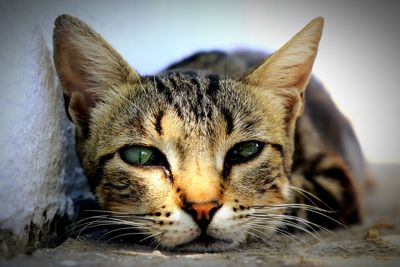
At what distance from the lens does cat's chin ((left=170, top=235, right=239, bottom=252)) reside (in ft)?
6.46

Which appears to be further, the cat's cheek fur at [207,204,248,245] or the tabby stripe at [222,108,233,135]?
the tabby stripe at [222,108,233,135]

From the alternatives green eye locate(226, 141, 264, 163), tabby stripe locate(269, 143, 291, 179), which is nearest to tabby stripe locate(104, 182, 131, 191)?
green eye locate(226, 141, 264, 163)

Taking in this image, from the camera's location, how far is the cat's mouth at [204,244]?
1.97 m

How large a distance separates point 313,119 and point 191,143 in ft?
5.92

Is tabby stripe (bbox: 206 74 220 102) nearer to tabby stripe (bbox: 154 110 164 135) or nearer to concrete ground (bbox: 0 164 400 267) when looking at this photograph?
tabby stripe (bbox: 154 110 164 135)

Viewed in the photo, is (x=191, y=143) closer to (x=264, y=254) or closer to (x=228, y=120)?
(x=228, y=120)

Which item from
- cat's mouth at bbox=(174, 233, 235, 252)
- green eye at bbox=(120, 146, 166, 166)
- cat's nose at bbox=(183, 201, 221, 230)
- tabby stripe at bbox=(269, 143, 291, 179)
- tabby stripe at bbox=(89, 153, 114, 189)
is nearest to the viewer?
cat's nose at bbox=(183, 201, 221, 230)

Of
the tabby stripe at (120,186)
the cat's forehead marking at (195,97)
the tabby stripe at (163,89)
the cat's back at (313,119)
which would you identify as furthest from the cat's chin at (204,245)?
the cat's back at (313,119)

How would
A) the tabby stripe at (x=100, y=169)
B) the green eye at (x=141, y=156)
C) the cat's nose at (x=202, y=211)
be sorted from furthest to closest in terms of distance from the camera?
the tabby stripe at (x=100, y=169) → the green eye at (x=141, y=156) → the cat's nose at (x=202, y=211)

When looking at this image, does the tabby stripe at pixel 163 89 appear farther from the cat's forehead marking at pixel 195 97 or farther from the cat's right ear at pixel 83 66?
the cat's right ear at pixel 83 66

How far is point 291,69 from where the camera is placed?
2.54 metres

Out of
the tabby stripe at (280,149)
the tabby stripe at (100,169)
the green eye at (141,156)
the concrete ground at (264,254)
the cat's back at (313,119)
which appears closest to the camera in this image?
the concrete ground at (264,254)

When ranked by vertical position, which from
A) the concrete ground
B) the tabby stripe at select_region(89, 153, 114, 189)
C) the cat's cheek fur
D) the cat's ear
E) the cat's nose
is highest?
the cat's ear

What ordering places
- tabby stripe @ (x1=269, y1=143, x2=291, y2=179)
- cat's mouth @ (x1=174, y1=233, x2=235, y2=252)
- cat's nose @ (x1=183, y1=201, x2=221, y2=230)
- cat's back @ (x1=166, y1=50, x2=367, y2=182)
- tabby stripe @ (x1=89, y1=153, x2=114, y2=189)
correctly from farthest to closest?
cat's back @ (x1=166, y1=50, x2=367, y2=182) → tabby stripe @ (x1=269, y1=143, x2=291, y2=179) → tabby stripe @ (x1=89, y1=153, x2=114, y2=189) → cat's mouth @ (x1=174, y1=233, x2=235, y2=252) → cat's nose @ (x1=183, y1=201, x2=221, y2=230)
